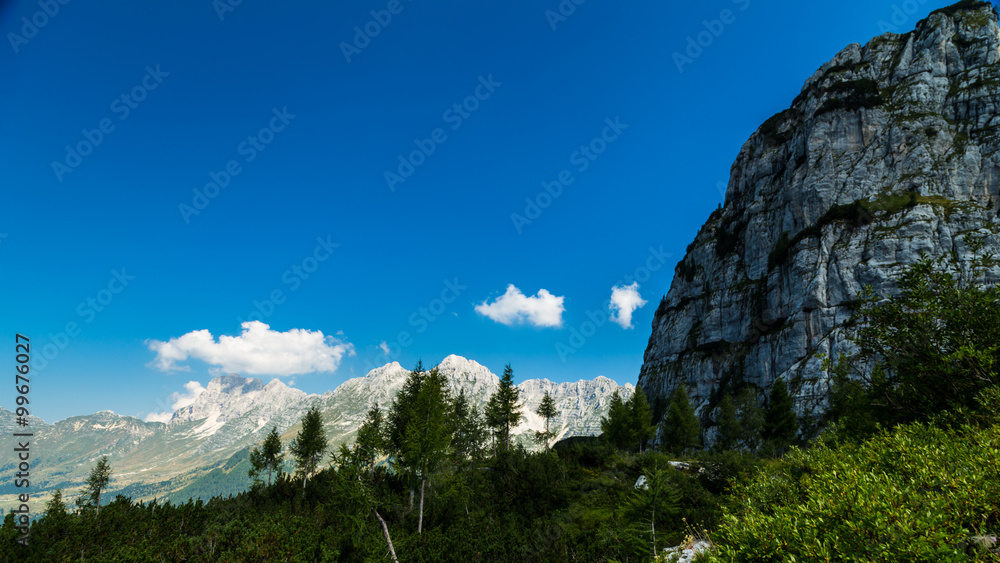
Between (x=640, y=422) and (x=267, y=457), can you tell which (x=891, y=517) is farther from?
(x=267, y=457)

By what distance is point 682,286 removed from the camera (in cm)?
12162

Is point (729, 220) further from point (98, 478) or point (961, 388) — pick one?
point (98, 478)

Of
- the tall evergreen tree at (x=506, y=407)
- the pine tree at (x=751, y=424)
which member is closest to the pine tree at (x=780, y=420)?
the pine tree at (x=751, y=424)

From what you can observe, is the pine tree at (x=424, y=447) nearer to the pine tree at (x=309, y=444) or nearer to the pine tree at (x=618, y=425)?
the pine tree at (x=309, y=444)

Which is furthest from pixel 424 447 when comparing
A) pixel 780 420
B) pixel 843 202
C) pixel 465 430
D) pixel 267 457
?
pixel 843 202

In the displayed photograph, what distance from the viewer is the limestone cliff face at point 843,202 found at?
69750mm

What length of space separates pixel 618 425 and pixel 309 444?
45.1 meters

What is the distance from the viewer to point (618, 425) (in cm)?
5859

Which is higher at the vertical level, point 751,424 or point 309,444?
point 751,424

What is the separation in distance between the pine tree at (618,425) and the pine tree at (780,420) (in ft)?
57.8

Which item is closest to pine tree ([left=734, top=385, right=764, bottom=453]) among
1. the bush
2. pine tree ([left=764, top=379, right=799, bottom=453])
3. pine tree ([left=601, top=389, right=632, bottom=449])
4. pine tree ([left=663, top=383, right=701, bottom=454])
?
pine tree ([left=764, top=379, right=799, bottom=453])

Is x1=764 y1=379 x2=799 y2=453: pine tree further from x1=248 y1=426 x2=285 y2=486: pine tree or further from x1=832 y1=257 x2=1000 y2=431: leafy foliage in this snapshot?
x1=248 y1=426 x2=285 y2=486: pine tree

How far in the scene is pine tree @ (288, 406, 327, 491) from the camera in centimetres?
5219

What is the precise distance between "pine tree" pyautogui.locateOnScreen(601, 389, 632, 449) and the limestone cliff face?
112ft
